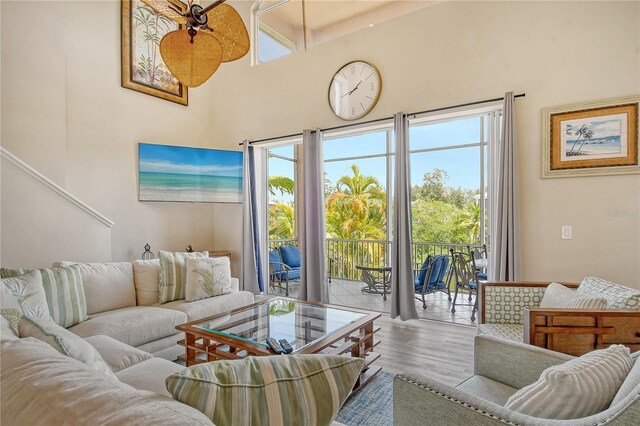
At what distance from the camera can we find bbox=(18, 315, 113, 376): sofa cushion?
126 centimetres

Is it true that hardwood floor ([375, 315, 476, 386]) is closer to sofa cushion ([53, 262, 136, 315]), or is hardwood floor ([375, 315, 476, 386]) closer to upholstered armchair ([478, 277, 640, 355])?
upholstered armchair ([478, 277, 640, 355])

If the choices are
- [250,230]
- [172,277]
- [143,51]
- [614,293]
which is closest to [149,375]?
[172,277]

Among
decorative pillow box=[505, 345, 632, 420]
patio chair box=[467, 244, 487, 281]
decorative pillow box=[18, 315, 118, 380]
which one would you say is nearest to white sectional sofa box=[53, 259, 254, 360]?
decorative pillow box=[18, 315, 118, 380]

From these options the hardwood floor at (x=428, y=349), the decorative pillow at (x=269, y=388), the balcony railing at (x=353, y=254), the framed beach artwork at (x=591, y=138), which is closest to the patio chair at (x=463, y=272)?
the hardwood floor at (x=428, y=349)

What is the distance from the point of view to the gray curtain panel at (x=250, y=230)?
5.09m

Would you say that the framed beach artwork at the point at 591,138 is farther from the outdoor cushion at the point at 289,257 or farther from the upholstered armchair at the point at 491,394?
the outdoor cushion at the point at 289,257

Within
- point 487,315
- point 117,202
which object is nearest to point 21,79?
point 117,202

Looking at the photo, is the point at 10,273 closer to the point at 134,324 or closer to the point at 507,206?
the point at 134,324

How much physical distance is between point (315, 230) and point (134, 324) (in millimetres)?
2408

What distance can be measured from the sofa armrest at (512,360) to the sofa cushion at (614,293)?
0.83m

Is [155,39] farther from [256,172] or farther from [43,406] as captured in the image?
[43,406]

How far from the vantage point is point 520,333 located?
2225mm

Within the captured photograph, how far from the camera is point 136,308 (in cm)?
287

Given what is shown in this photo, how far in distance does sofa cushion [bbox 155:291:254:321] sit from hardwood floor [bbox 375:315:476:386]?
Result: 1.44 m
